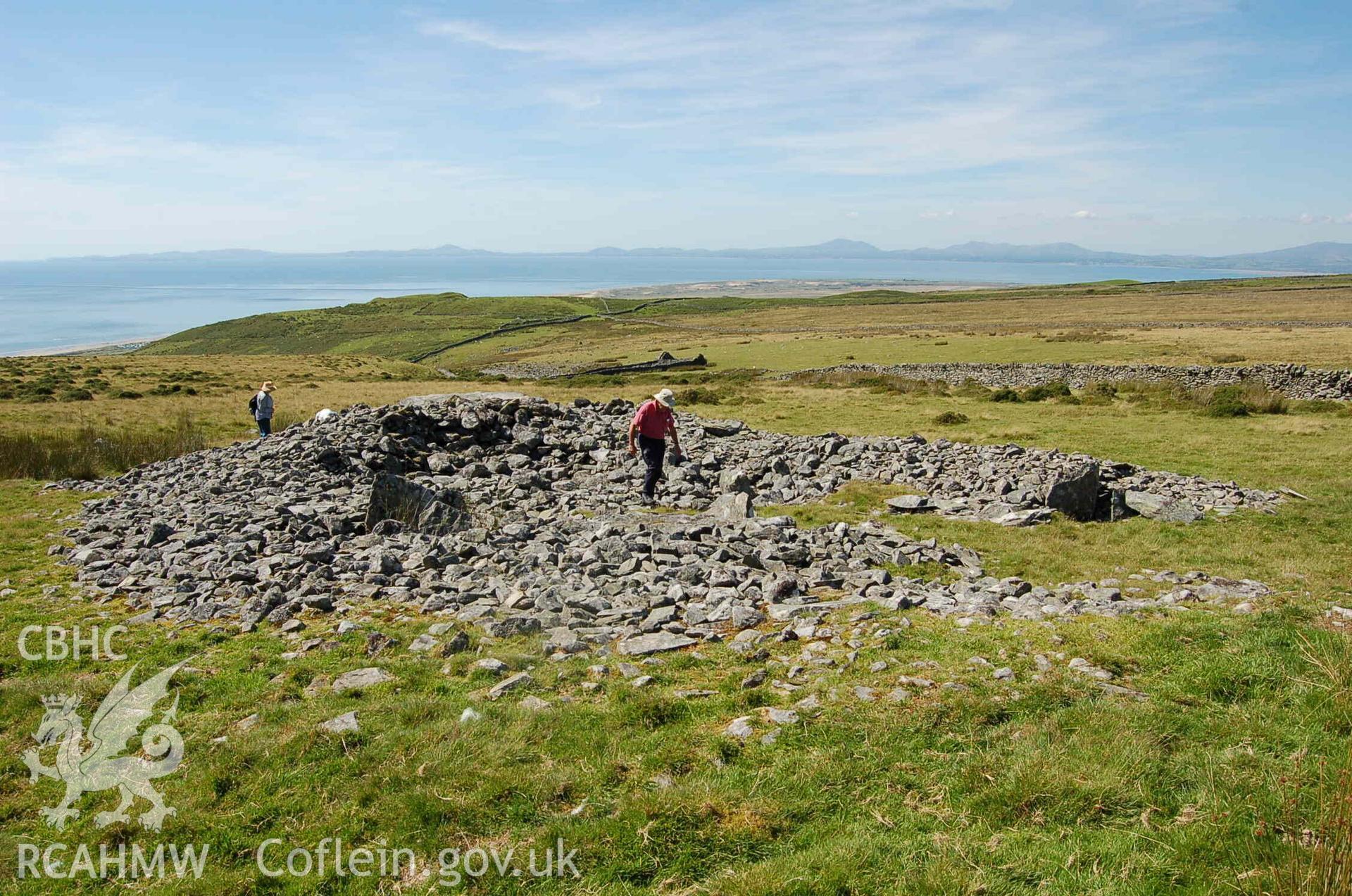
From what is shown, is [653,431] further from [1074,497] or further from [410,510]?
[1074,497]

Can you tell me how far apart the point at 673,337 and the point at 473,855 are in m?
109

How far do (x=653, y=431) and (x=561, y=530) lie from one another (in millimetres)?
3911

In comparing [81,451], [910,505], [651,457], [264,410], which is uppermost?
[264,410]

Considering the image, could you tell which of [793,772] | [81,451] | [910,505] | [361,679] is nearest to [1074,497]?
[910,505]

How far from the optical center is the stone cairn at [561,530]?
10477 millimetres

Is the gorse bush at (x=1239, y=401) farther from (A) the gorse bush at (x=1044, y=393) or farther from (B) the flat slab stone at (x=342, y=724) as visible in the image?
(B) the flat slab stone at (x=342, y=724)

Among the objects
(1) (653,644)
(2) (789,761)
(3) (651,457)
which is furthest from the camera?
(3) (651,457)

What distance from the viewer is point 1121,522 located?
54.1 feet

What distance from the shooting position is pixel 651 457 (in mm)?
17672

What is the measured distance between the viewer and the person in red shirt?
17266 millimetres

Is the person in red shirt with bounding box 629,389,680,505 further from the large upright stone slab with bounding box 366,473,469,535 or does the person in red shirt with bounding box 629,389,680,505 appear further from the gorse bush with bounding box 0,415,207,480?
the gorse bush with bounding box 0,415,207,480

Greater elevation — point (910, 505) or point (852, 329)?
point (852, 329)

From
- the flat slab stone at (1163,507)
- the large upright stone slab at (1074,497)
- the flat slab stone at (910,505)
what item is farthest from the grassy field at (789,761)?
the flat slab stone at (910,505)

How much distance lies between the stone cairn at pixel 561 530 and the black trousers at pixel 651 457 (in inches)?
27.4
